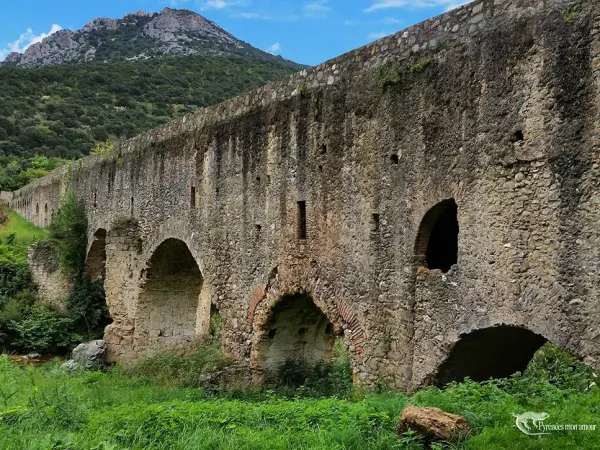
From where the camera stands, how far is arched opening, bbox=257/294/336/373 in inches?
401

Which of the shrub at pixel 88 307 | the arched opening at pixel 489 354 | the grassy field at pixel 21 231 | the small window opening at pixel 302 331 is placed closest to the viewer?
the arched opening at pixel 489 354

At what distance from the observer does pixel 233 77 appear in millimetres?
61031

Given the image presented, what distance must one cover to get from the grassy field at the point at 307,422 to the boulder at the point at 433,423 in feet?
0.26

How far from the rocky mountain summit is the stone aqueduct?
7065 cm

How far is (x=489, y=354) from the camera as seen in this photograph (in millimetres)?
7273

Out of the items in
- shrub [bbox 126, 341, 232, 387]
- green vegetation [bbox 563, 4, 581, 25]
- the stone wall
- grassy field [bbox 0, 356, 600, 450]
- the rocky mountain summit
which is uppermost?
the rocky mountain summit

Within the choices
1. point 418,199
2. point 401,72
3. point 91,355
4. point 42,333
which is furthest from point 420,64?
point 42,333

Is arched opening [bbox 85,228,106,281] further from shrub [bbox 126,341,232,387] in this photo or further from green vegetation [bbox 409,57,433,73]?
green vegetation [bbox 409,57,433,73]

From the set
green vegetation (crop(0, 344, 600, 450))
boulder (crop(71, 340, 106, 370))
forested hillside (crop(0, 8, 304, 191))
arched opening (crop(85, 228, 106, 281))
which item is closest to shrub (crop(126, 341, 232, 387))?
boulder (crop(71, 340, 106, 370))

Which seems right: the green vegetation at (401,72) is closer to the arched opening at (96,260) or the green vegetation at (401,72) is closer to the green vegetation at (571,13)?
the green vegetation at (571,13)

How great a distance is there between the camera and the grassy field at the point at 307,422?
4715 millimetres

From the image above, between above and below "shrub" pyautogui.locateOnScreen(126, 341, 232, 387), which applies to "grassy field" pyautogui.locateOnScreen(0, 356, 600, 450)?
above

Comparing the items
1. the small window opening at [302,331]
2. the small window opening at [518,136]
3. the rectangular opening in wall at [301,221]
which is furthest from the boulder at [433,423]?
the small window opening at [302,331]

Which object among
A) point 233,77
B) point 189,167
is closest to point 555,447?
point 189,167
